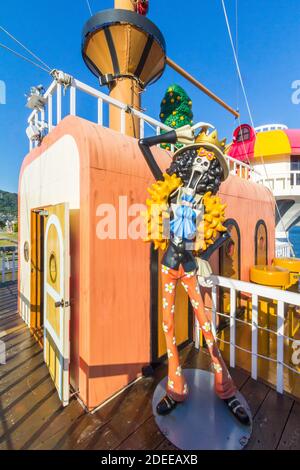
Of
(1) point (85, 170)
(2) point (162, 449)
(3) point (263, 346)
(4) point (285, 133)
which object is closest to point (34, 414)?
(2) point (162, 449)

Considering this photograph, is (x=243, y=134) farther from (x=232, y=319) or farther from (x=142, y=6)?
(x=232, y=319)

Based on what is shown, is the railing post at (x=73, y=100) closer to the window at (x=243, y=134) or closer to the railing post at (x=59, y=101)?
the railing post at (x=59, y=101)

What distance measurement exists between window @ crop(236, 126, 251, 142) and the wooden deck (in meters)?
12.3

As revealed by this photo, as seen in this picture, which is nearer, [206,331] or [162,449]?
[162,449]

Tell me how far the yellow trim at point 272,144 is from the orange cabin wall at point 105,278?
11363mm

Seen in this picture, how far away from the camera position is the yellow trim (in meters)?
11.2

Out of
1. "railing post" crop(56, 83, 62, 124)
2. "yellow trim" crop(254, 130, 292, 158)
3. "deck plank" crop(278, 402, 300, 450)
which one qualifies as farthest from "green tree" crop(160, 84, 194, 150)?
"yellow trim" crop(254, 130, 292, 158)

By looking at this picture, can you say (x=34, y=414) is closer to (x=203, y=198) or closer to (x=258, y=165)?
(x=203, y=198)

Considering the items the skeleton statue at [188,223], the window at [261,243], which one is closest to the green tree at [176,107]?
the window at [261,243]

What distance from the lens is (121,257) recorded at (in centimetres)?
233

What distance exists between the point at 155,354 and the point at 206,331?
107 cm

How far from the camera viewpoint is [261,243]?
5934mm

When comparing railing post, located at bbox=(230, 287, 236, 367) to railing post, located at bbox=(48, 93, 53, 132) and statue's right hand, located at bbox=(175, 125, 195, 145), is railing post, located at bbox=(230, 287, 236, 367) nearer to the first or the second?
statue's right hand, located at bbox=(175, 125, 195, 145)

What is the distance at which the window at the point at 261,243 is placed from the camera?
5642 millimetres
